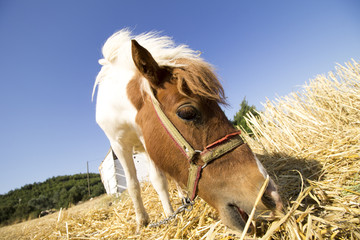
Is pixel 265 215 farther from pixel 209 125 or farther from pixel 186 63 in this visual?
pixel 186 63

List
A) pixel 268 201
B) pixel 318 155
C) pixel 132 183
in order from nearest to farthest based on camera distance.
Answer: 1. pixel 268 201
2. pixel 318 155
3. pixel 132 183

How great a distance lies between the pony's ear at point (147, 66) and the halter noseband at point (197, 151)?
1.49 feet

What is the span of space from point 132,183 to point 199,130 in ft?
5.24

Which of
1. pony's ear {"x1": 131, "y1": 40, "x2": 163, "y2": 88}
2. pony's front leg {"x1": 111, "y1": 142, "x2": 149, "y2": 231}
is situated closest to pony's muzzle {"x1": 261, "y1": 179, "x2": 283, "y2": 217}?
pony's ear {"x1": 131, "y1": 40, "x2": 163, "y2": 88}

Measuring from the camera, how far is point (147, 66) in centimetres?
169

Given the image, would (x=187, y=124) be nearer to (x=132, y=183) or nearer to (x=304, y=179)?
(x=304, y=179)

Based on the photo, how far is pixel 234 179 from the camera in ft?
4.25

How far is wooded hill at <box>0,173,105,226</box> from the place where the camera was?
19.1m

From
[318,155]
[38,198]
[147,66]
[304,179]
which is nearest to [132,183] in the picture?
[147,66]

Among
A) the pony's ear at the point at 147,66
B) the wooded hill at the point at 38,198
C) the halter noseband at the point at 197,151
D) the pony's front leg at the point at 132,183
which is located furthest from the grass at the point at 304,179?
the wooded hill at the point at 38,198

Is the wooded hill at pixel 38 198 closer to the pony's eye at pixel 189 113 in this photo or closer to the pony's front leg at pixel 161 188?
the pony's front leg at pixel 161 188

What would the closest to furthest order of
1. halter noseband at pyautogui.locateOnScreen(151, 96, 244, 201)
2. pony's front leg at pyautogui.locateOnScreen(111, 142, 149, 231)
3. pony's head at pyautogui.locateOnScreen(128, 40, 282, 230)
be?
pony's head at pyautogui.locateOnScreen(128, 40, 282, 230)
halter noseband at pyautogui.locateOnScreen(151, 96, 244, 201)
pony's front leg at pyautogui.locateOnScreen(111, 142, 149, 231)

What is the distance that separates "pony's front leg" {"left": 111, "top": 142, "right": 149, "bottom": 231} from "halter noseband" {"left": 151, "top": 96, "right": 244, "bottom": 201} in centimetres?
124

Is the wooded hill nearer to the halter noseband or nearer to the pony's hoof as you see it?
the pony's hoof
